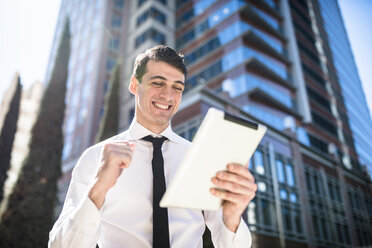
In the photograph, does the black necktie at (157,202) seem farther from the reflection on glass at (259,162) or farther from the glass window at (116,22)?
the glass window at (116,22)

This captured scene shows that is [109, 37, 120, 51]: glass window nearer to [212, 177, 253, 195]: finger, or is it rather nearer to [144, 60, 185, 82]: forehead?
[144, 60, 185, 82]: forehead

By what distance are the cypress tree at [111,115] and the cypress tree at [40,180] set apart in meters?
2.42

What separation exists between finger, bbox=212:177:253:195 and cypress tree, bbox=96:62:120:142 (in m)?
17.0

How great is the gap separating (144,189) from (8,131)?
52.4 ft

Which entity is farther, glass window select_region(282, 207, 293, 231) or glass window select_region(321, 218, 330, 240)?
glass window select_region(321, 218, 330, 240)

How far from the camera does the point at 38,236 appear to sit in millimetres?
12906

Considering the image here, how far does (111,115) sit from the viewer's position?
19266 millimetres

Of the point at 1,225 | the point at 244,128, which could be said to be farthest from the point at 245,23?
the point at 244,128

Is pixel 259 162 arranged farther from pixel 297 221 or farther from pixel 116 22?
pixel 116 22

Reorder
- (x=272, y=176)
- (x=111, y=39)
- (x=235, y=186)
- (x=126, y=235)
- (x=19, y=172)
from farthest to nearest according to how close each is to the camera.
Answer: (x=111, y=39), (x=272, y=176), (x=19, y=172), (x=126, y=235), (x=235, y=186)

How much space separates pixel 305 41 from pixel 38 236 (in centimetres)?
2763

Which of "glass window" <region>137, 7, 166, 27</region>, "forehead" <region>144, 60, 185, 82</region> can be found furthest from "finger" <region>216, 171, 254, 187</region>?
"glass window" <region>137, 7, 166, 27</region>

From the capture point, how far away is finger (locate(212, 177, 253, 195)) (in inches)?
60.6

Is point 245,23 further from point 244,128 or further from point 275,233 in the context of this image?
point 244,128
